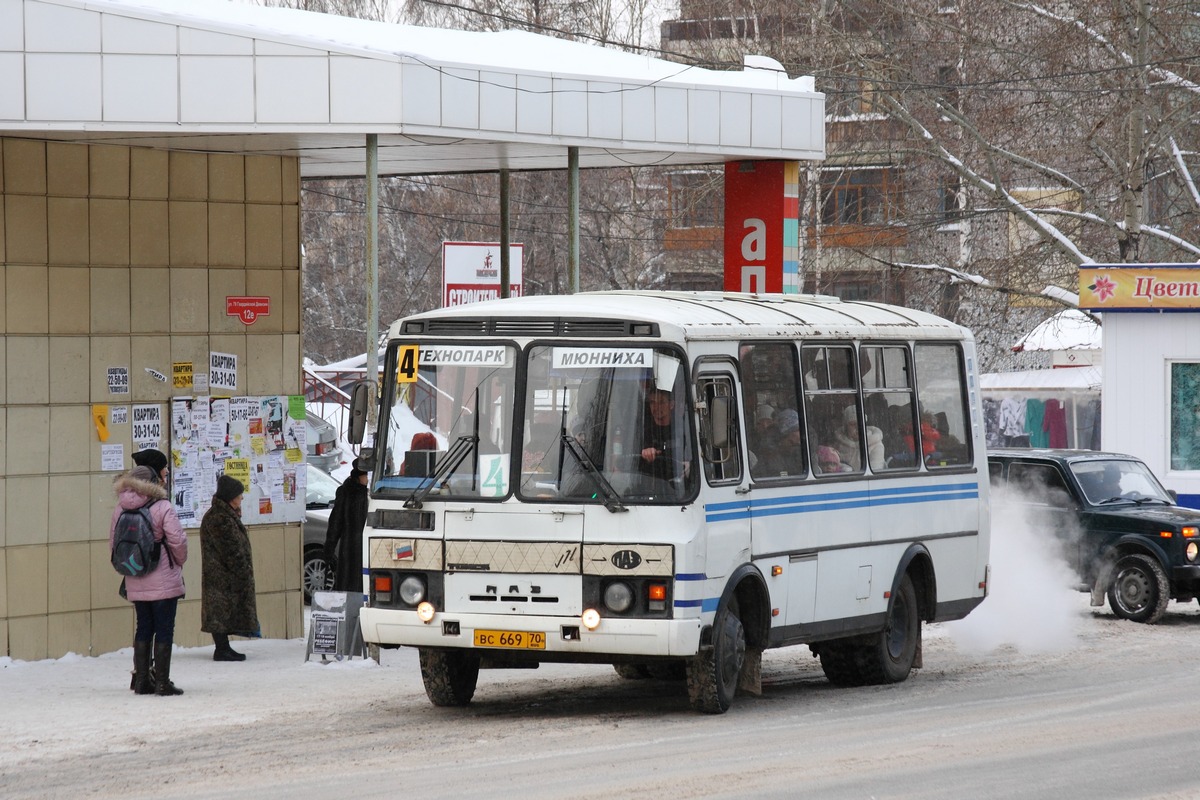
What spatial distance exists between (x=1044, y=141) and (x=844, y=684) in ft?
80.6

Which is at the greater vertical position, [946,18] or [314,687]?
[946,18]

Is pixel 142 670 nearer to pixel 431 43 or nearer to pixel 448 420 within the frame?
pixel 448 420

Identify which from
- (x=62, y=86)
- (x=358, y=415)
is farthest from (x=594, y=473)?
(x=62, y=86)

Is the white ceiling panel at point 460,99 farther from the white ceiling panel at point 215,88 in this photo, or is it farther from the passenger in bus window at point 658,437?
the passenger in bus window at point 658,437

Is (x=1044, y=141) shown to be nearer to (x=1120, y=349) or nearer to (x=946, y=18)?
(x=946, y=18)

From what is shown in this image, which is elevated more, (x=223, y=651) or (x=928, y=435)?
(x=928, y=435)

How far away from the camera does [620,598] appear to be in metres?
10.7

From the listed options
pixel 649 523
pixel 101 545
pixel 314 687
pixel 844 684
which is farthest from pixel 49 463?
pixel 844 684

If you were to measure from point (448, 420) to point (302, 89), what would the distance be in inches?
124

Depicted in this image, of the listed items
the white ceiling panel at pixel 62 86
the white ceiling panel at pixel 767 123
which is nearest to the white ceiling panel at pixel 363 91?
the white ceiling panel at pixel 62 86

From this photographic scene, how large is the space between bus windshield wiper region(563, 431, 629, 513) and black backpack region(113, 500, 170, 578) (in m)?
3.16

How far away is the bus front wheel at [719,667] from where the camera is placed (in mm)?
11133

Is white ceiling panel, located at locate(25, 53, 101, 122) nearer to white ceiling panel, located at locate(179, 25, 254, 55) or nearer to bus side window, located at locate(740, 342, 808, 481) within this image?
white ceiling panel, located at locate(179, 25, 254, 55)

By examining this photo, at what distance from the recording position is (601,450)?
35.8 feet
